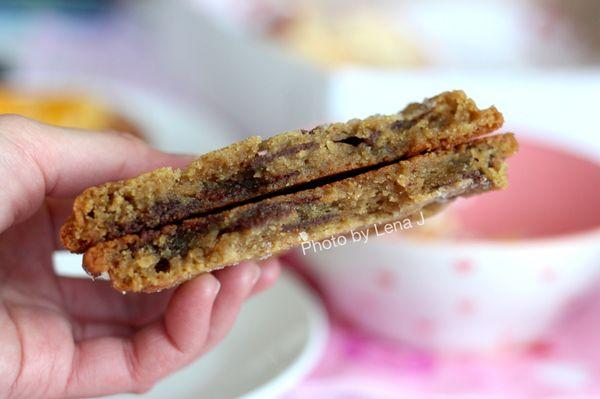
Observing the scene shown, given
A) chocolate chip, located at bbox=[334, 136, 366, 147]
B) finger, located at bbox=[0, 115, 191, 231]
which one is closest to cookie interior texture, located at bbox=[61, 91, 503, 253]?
chocolate chip, located at bbox=[334, 136, 366, 147]

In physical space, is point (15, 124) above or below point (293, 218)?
above

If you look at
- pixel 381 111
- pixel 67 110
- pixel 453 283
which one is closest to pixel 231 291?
pixel 453 283

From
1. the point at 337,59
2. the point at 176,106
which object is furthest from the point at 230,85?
the point at 337,59

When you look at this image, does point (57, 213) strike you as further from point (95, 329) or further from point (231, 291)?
point (231, 291)

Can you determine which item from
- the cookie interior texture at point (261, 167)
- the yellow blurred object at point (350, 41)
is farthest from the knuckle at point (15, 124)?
the yellow blurred object at point (350, 41)

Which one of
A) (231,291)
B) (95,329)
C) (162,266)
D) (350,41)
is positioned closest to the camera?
(162,266)

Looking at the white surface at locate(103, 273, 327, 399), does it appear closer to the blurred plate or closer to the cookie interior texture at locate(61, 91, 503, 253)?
the cookie interior texture at locate(61, 91, 503, 253)

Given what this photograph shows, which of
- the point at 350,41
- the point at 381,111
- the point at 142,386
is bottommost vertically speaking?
the point at 142,386

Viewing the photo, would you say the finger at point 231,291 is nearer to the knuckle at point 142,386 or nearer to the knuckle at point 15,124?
the knuckle at point 142,386
